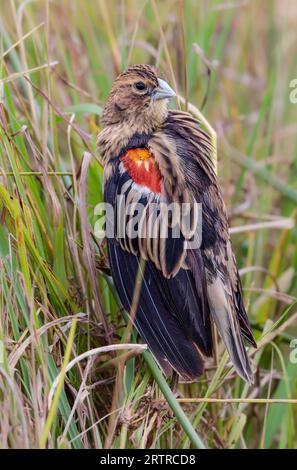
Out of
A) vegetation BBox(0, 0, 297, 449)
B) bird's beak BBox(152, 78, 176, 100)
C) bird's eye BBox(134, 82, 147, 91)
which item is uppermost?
bird's eye BBox(134, 82, 147, 91)

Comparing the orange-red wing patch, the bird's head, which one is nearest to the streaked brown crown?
the bird's head

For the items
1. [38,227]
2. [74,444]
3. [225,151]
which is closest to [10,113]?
[38,227]

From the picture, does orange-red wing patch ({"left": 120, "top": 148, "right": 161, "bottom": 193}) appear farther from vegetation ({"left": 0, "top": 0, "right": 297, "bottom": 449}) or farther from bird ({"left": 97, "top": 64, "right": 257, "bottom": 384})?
vegetation ({"left": 0, "top": 0, "right": 297, "bottom": 449})

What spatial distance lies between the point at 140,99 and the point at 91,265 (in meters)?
0.78

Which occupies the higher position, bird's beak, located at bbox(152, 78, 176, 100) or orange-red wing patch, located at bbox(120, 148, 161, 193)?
bird's beak, located at bbox(152, 78, 176, 100)

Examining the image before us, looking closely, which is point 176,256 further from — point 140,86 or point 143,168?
point 140,86

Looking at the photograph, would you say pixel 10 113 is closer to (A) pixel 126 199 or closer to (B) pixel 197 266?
(A) pixel 126 199

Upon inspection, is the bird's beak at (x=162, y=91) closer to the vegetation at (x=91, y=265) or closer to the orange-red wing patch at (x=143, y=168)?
the vegetation at (x=91, y=265)

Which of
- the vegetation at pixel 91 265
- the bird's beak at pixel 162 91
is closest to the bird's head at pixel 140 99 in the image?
the bird's beak at pixel 162 91

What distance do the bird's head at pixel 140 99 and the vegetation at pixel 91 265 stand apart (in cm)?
12

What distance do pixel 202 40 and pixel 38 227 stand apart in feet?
5.24

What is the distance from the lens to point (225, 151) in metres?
4.02

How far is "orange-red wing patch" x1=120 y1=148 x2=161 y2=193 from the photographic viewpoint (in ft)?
9.22

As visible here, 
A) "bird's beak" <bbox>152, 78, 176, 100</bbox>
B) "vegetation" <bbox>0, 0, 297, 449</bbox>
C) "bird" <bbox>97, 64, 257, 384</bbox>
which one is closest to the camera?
"vegetation" <bbox>0, 0, 297, 449</bbox>
